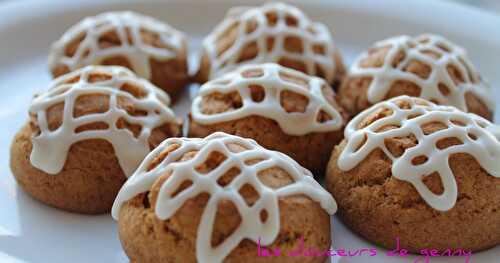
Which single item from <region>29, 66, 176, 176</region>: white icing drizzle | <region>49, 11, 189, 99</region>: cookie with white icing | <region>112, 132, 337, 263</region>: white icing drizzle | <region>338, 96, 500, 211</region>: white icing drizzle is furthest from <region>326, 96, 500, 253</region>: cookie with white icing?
<region>49, 11, 189, 99</region>: cookie with white icing

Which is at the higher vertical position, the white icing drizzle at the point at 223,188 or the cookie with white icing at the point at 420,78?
the white icing drizzle at the point at 223,188

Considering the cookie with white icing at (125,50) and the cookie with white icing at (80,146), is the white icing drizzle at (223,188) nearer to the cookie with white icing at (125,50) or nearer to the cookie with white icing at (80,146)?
the cookie with white icing at (80,146)

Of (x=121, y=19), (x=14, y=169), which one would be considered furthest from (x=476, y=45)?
(x=14, y=169)

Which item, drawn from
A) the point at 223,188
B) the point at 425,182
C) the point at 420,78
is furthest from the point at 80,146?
the point at 420,78

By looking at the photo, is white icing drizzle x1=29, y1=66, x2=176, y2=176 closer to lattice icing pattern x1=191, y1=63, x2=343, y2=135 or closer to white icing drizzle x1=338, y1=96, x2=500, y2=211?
lattice icing pattern x1=191, y1=63, x2=343, y2=135

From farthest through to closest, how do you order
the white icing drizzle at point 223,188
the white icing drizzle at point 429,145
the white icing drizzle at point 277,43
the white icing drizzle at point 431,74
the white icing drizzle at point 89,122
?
the white icing drizzle at point 277,43 < the white icing drizzle at point 431,74 < the white icing drizzle at point 89,122 < the white icing drizzle at point 429,145 < the white icing drizzle at point 223,188

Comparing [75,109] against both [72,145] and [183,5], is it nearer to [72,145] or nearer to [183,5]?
[72,145]

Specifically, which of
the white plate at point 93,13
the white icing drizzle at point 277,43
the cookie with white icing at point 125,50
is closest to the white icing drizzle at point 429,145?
the white plate at point 93,13

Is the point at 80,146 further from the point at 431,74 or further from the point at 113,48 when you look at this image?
the point at 431,74
